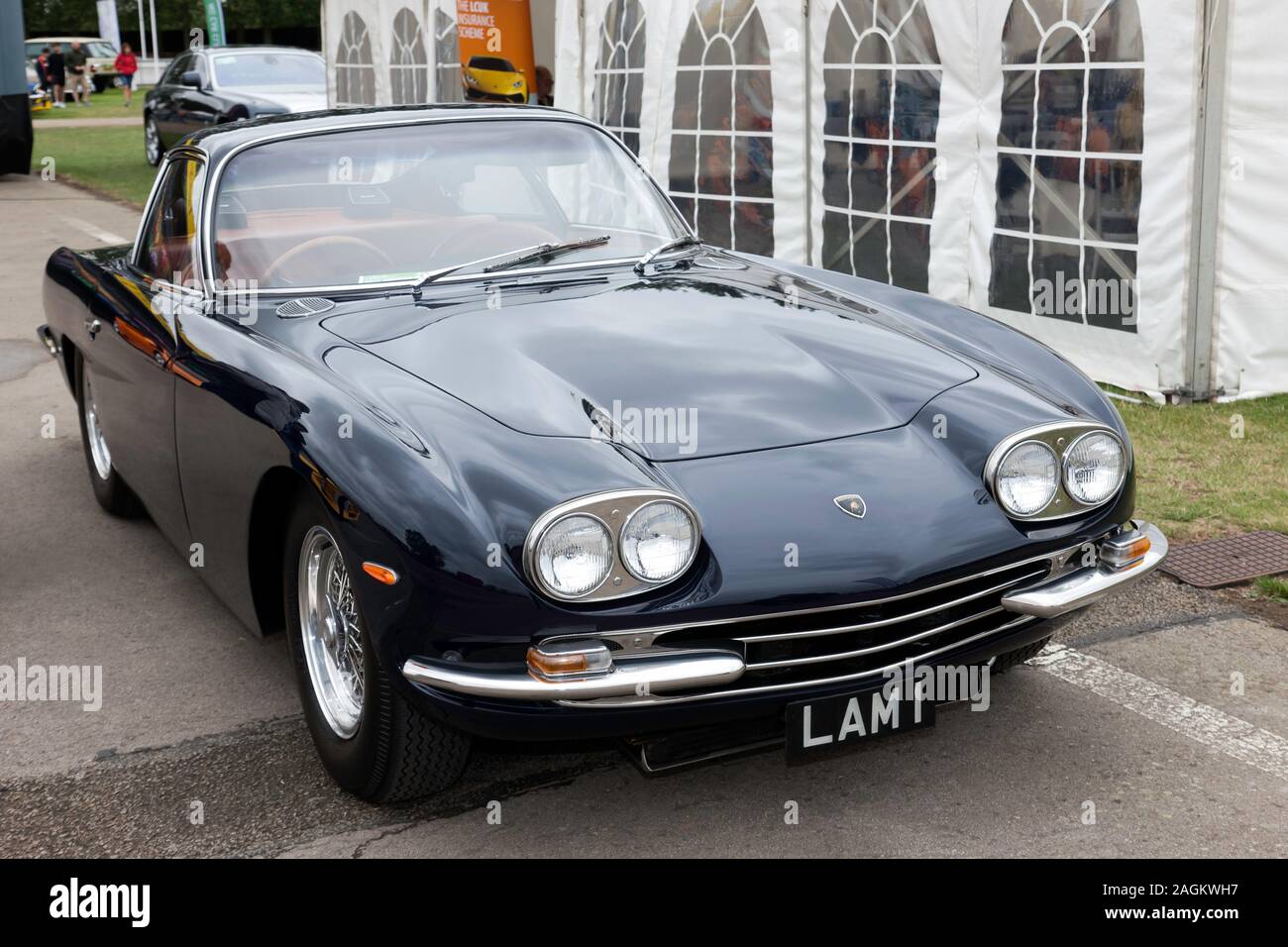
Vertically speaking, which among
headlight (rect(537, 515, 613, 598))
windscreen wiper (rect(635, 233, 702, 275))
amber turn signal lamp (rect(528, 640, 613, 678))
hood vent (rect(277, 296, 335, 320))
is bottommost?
amber turn signal lamp (rect(528, 640, 613, 678))

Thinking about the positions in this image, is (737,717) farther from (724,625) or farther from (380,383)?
(380,383)

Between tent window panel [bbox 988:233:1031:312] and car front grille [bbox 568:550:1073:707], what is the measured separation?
4656 millimetres

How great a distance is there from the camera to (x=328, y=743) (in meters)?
3.14

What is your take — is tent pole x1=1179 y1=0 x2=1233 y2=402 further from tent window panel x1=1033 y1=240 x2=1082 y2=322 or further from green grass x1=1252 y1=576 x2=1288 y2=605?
green grass x1=1252 y1=576 x2=1288 y2=605

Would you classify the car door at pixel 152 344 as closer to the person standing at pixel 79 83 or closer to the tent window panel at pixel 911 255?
the tent window panel at pixel 911 255

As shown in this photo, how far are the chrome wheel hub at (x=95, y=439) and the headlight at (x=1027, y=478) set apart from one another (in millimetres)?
3570

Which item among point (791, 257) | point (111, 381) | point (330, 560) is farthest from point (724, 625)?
point (791, 257)

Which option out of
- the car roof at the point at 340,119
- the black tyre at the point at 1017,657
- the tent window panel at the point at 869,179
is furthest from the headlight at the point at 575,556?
the tent window panel at the point at 869,179

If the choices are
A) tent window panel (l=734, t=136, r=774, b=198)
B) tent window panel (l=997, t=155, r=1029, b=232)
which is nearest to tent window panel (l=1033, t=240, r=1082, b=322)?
tent window panel (l=997, t=155, r=1029, b=232)

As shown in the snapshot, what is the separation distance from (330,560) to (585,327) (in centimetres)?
87

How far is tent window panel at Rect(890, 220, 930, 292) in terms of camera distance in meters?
7.89

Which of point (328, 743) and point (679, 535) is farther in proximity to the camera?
point (328, 743)

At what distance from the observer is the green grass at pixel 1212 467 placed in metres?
5.04
